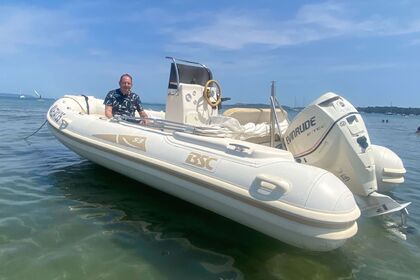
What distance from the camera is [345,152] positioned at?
12.3 ft

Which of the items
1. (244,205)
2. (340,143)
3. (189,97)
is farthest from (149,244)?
(189,97)

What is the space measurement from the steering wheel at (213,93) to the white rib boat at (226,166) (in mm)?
16

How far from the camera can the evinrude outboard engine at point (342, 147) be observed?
3.71 m

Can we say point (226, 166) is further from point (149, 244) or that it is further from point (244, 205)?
point (149, 244)

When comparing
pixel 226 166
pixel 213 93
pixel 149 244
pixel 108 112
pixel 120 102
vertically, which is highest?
pixel 213 93

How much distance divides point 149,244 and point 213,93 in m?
3.12

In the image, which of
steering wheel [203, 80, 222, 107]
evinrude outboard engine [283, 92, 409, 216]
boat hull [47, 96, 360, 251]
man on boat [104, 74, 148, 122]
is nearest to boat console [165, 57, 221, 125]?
steering wheel [203, 80, 222, 107]

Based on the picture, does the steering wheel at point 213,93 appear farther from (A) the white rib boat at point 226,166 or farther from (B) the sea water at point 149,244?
(B) the sea water at point 149,244

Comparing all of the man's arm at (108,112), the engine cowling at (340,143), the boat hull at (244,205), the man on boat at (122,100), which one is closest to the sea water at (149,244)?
the boat hull at (244,205)

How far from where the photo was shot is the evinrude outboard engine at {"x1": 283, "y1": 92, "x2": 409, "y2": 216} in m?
3.71

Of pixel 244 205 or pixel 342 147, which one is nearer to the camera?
pixel 244 205

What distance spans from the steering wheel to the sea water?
173 centimetres

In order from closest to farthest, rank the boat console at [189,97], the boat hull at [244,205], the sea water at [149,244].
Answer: the boat hull at [244,205], the sea water at [149,244], the boat console at [189,97]

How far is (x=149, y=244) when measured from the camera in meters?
3.66
